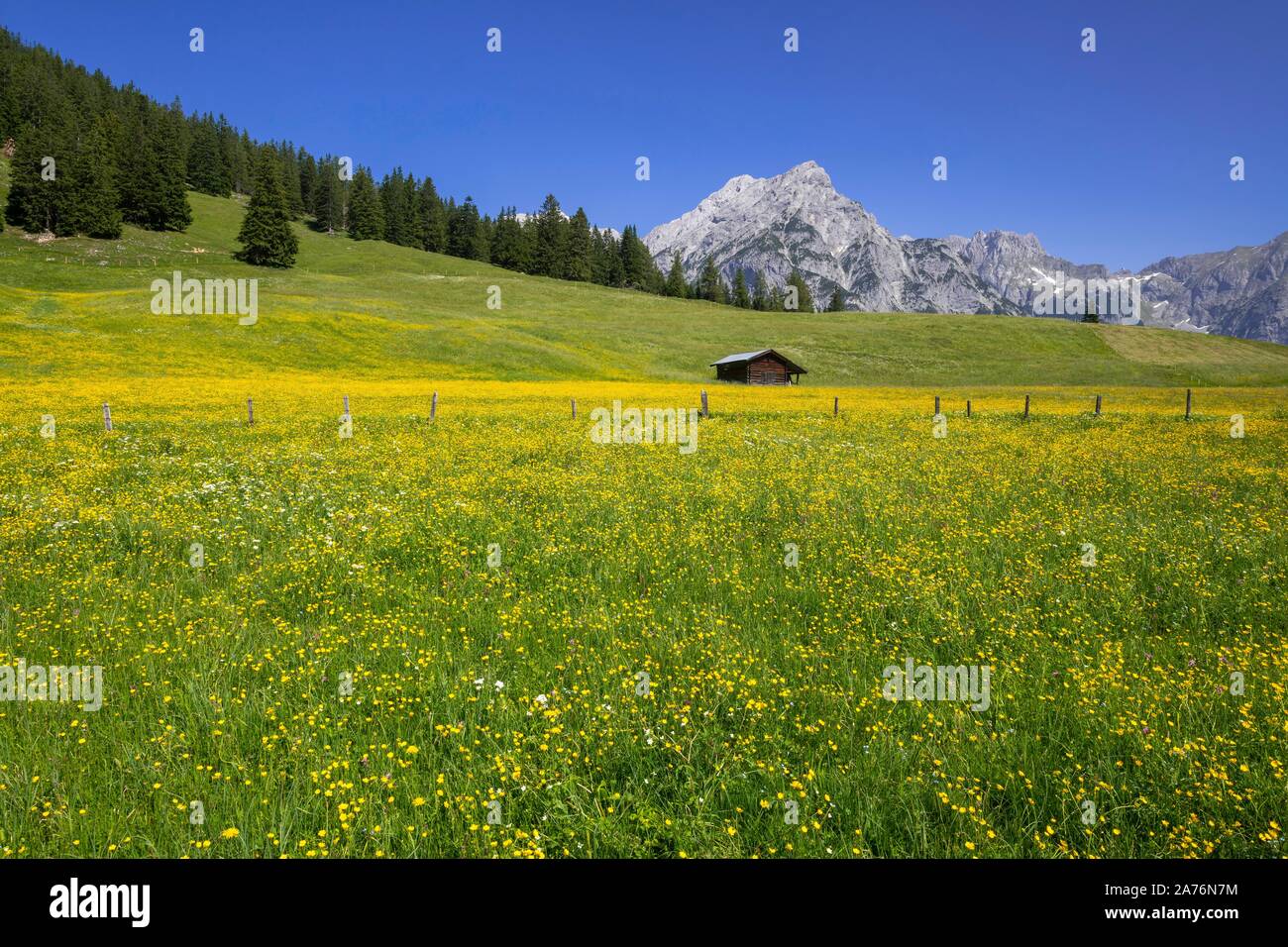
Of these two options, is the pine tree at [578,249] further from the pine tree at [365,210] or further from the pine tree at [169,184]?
the pine tree at [169,184]

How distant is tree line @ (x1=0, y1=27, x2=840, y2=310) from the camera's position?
92.0 m

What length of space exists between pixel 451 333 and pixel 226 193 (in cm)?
12397

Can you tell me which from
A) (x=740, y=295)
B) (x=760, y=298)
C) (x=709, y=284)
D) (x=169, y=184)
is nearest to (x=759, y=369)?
(x=740, y=295)

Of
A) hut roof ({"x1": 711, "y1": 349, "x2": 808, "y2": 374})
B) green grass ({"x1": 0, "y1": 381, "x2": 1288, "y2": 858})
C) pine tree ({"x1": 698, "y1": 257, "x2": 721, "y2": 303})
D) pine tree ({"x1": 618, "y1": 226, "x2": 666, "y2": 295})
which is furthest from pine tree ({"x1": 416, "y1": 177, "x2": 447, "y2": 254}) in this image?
green grass ({"x1": 0, "y1": 381, "x2": 1288, "y2": 858})

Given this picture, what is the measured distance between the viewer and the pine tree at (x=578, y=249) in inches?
5605

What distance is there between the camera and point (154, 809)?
410 centimetres

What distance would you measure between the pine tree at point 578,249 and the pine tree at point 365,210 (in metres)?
44.7

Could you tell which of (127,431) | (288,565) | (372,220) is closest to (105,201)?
(372,220)

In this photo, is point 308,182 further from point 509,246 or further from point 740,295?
point 740,295

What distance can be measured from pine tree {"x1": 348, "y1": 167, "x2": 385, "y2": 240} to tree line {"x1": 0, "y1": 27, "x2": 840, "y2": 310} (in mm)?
303

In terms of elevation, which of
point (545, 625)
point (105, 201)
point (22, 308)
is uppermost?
point (105, 201)

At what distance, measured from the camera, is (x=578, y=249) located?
472 ft
